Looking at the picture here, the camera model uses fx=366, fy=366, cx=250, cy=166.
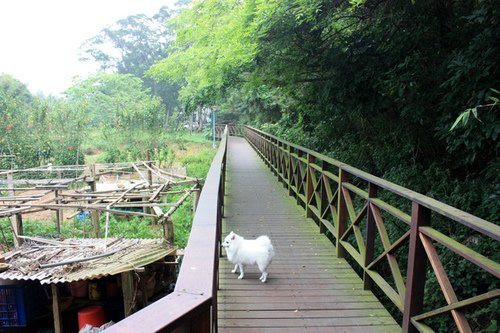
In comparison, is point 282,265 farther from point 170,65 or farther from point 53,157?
point 53,157

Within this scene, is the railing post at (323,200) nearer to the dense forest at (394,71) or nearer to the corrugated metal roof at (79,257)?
the dense forest at (394,71)

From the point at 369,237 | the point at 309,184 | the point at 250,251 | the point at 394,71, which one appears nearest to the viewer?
the point at 369,237

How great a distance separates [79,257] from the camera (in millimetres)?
6941

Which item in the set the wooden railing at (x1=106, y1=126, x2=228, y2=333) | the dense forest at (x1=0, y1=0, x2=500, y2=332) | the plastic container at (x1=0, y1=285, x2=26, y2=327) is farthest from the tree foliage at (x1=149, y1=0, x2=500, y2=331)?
the plastic container at (x1=0, y1=285, x2=26, y2=327)

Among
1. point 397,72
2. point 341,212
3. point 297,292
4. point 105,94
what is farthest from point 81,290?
point 105,94

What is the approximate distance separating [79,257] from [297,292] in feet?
16.5

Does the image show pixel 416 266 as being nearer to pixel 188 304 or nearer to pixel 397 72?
pixel 188 304

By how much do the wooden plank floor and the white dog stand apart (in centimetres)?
21

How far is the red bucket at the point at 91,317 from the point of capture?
7.35 metres

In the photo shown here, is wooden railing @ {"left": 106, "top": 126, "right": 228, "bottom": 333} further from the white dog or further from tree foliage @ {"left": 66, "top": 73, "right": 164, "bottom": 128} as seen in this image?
tree foliage @ {"left": 66, "top": 73, "right": 164, "bottom": 128}

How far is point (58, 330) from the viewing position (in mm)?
7082

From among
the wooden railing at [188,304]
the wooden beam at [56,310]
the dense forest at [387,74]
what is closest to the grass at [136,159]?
the wooden beam at [56,310]

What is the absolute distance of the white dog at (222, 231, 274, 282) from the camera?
372 centimetres

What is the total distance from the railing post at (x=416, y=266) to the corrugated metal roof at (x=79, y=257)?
17.2ft
